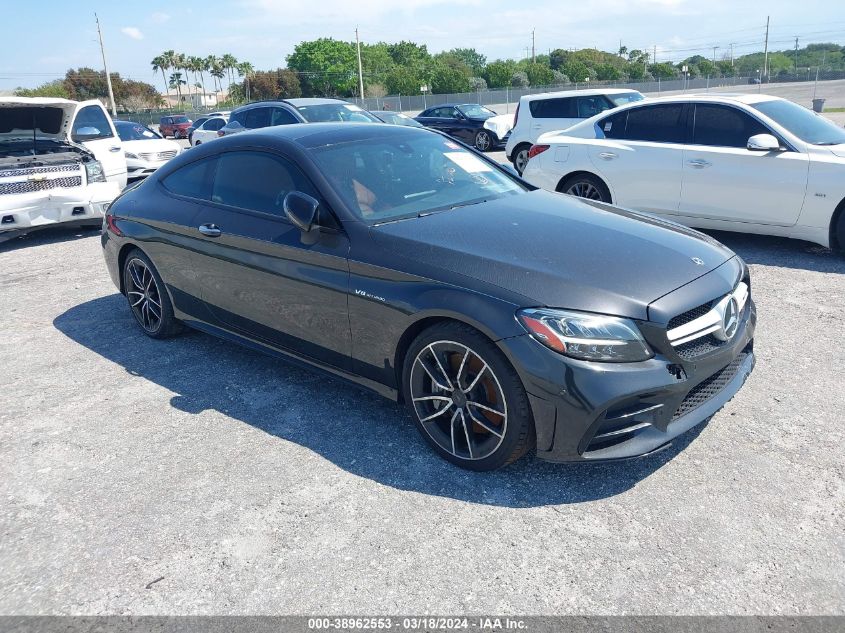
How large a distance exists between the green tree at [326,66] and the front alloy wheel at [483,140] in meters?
72.5

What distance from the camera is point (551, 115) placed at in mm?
14156

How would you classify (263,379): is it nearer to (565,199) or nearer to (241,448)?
(241,448)

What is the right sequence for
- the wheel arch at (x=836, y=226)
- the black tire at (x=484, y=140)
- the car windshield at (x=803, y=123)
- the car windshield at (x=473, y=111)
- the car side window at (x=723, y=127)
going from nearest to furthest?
the wheel arch at (x=836, y=226) < the car windshield at (x=803, y=123) < the car side window at (x=723, y=127) < the black tire at (x=484, y=140) < the car windshield at (x=473, y=111)

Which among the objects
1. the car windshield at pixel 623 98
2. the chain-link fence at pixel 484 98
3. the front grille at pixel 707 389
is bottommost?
the front grille at pixel 707 389

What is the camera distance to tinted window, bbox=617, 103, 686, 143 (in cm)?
738

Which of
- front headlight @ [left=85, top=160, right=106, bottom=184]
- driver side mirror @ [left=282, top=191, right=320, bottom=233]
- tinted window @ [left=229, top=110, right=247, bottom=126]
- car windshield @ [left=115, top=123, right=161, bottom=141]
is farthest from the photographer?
car windshield @ [left=115, top=123, right=161, bottom=141]

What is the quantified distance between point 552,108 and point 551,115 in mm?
183

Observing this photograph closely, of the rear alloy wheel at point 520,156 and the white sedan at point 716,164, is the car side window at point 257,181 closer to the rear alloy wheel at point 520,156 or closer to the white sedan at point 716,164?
the white sedan at point 716,164

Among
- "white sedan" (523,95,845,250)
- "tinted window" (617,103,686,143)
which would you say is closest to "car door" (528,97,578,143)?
"white sedan" (523,95,845,250)

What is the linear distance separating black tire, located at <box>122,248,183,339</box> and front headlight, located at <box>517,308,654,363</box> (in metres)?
3.18

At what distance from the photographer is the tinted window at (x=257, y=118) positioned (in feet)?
44.0

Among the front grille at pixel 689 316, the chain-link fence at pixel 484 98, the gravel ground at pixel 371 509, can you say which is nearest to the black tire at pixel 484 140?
the gravel ground at pixel 371 509

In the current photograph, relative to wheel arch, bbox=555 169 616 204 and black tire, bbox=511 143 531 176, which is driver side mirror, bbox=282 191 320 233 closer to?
wheel arch, bbox=555 169 616 204

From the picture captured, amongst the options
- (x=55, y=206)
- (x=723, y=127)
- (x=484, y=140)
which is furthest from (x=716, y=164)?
(x=484, y=140)
